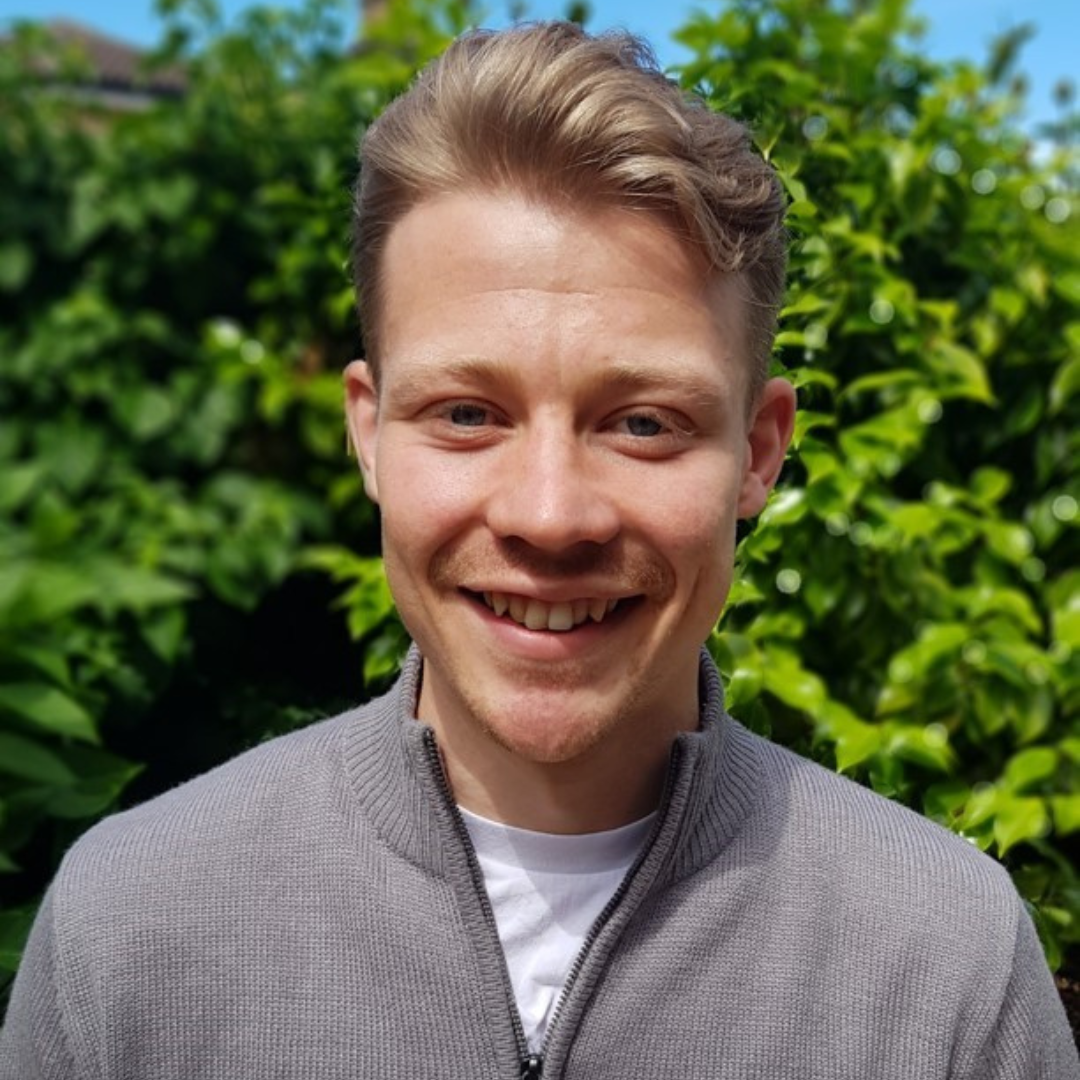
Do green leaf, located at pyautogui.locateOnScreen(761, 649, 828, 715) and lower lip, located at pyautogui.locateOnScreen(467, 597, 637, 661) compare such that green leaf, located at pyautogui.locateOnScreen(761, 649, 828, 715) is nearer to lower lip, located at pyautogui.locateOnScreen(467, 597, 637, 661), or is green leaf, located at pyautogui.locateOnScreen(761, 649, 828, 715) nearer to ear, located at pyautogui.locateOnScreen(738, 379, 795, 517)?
ear, located at pyautogui.locateOnScreen(738, 379, 795, 517)

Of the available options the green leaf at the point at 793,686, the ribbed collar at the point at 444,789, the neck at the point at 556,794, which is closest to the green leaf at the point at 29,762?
the ribbed collar at the point at 444,789

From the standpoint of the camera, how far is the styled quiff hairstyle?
1494 mm

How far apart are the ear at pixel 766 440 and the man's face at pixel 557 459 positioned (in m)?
0.12

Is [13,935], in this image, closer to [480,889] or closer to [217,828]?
[217,828]

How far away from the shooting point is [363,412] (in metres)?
1.76

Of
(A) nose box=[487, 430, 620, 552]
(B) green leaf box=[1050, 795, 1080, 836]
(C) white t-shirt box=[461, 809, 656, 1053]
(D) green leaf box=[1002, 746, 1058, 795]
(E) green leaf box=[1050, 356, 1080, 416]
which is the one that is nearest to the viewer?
(A) nose box=[487, 430, 620, 552]

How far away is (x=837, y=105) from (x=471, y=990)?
197cm

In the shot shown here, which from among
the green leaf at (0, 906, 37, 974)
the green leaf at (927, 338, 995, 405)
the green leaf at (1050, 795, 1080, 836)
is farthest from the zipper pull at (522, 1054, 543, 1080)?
the green leaf at (927, 338, 995, 405)

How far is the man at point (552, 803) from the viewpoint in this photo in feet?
4.88

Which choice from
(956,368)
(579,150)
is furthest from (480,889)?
(956,368)

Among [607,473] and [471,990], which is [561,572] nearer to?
[607,473]

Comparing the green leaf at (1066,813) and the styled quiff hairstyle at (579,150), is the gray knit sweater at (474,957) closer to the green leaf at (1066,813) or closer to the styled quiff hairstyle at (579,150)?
the styled quiff hairstyle at (579,150)

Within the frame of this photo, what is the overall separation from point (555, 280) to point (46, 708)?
1319 millimetres

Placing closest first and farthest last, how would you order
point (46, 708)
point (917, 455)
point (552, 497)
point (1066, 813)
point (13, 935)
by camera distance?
point (552, 497)
point (13, 935)
point (1066, 813)
point (46, 708)
point (917, 455)
